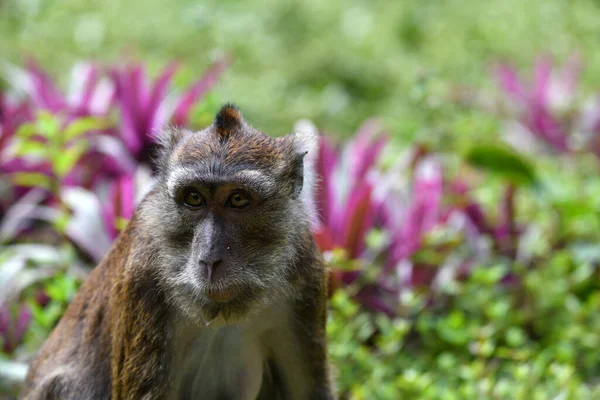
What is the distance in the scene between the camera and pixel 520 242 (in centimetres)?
498

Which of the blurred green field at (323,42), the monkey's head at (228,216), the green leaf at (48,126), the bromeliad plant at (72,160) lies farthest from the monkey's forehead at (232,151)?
the blurred green field at (323,42)

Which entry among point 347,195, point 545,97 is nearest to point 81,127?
point 347,195

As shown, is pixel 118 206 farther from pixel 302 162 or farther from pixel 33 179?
pixel 302 162

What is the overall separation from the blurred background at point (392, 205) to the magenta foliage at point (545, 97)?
0.06 feet

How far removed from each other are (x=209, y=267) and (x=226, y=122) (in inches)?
20.3

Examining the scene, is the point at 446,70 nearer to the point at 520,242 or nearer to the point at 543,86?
the point at 543,86

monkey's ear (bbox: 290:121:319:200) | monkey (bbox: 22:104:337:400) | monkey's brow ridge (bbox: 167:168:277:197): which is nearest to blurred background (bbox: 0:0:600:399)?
monkey (bbox: 22:104:337:400)

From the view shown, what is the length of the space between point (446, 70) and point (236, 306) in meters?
6.02

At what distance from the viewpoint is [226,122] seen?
283cm

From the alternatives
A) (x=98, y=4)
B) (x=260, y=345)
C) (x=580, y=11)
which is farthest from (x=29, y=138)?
(x=580, y=11)

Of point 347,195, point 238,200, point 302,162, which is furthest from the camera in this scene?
point 347,195

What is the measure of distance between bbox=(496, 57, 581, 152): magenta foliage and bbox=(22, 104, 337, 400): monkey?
165 inches

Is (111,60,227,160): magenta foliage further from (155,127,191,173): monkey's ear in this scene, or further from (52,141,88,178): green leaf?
(155,127,191,173): monkey's ear

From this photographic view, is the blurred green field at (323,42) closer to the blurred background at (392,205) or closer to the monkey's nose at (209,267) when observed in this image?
the blurred background at (392,205)
